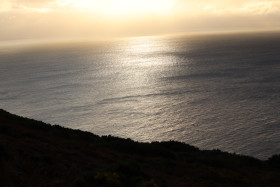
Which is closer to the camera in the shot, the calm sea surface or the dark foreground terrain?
the dark foreground terrain

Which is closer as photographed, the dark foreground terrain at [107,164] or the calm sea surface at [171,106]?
the dark foreground terrain at [107,164]

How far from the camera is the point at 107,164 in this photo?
18.4 metres

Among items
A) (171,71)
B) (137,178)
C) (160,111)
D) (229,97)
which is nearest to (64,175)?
(137,178)

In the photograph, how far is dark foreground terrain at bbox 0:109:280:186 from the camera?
527 inches

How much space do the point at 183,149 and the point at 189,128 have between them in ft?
95.6

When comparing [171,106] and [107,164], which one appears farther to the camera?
[171,106]

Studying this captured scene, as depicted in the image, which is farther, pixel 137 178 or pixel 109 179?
pixel 137 178

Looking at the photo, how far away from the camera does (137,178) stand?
46.5ft

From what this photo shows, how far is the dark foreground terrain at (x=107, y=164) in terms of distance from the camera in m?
13.4

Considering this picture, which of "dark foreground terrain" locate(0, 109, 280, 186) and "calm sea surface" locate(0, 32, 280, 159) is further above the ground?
"dark foreground terrain" locate(0, 109, 280, 186)

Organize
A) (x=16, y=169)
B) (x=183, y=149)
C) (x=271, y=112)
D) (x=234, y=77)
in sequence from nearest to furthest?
(x=16, y=169) → (x=183, y=149) → (x=271, y=112) → (x=234, y=77)

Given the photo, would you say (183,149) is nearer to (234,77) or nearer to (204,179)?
(204,179)

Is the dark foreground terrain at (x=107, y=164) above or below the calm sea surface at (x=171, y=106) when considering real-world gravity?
above

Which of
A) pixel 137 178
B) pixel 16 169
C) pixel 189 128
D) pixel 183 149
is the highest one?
pixel 16 169
